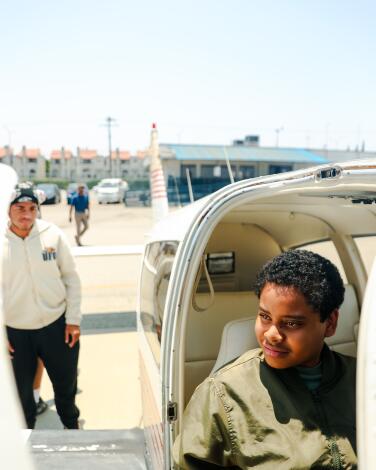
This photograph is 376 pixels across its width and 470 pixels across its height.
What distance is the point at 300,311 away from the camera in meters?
1.29

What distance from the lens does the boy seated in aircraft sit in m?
1.18

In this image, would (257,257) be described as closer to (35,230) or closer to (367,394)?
(35,230)

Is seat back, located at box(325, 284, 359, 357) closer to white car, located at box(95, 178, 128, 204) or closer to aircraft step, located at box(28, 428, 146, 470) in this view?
aircraft step, located at box(28, 428, 146, 470)

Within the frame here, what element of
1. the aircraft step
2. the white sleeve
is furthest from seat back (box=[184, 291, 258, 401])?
the white sleeve

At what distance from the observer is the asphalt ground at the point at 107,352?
369 centimetres

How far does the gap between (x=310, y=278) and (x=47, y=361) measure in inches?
84.0

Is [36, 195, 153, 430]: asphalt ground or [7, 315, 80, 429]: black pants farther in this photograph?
[36, 195, 153, 430]: asphalt ground

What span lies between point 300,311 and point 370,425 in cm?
52

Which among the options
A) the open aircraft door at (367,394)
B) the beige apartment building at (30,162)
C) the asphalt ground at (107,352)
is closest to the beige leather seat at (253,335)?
the open aircraft door at (367,394)

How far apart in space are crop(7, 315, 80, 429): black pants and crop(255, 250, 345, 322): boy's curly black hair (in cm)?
189

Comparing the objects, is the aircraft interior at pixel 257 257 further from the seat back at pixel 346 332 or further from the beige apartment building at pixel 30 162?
the beige apartment building at pixel 30 162

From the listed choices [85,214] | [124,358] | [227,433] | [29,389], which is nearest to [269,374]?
[227,433]

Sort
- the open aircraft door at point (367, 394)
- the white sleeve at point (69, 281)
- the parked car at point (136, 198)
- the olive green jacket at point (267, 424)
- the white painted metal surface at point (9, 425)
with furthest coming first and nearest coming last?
the parked car at point (136, 198), the white sleeve at point (69, 281), the olive green jacket at point (267, 424), the open aircraft door at point (367, 394), the white painted metal surface at point (9, 425)

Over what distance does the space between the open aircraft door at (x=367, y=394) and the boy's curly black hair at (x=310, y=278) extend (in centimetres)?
46
